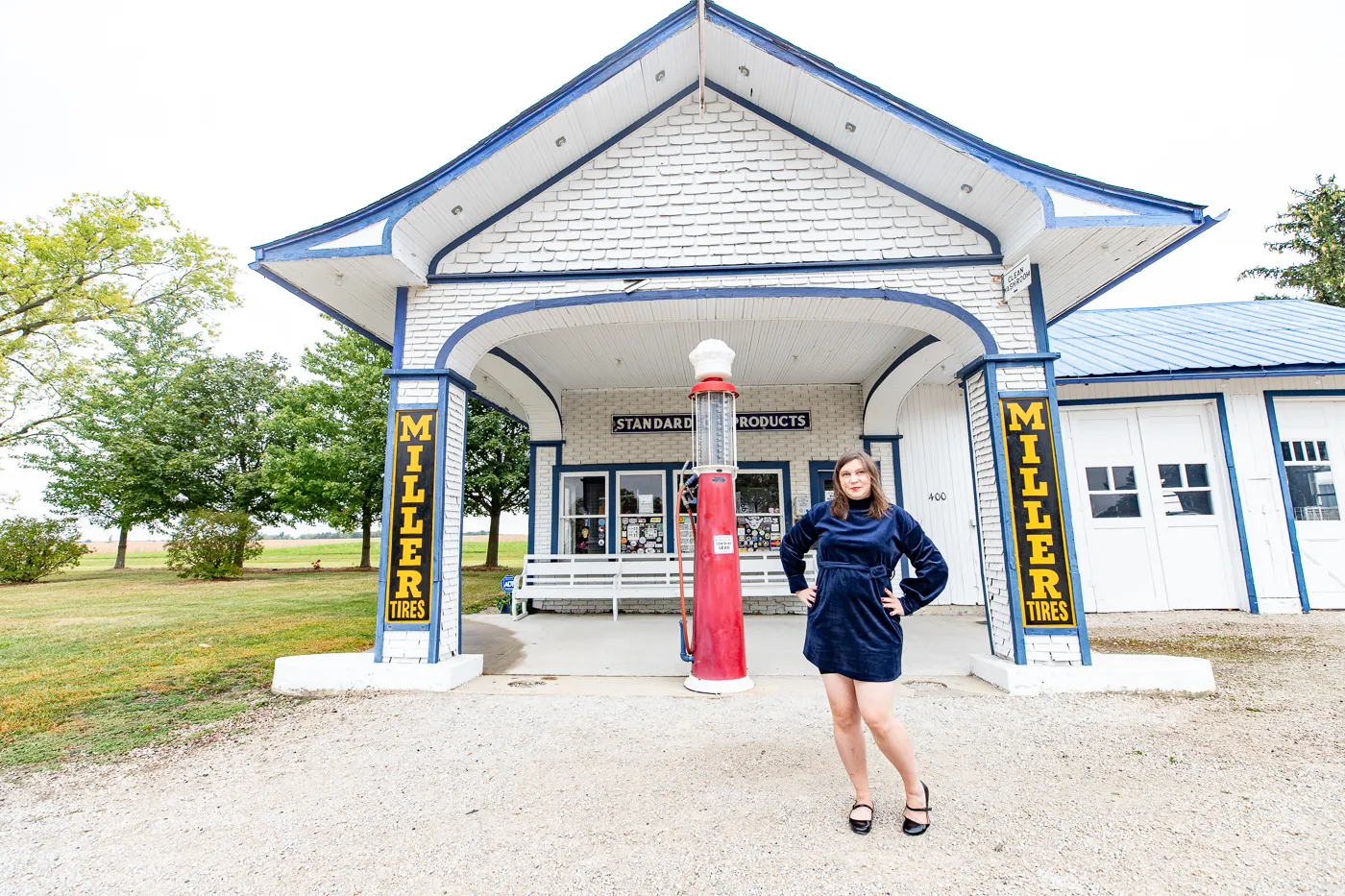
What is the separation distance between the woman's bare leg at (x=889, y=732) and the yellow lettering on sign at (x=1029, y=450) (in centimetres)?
333

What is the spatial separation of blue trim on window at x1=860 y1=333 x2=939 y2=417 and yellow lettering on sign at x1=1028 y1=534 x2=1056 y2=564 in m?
2.44

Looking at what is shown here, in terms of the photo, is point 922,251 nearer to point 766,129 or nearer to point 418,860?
point 766,129

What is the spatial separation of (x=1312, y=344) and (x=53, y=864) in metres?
14.0

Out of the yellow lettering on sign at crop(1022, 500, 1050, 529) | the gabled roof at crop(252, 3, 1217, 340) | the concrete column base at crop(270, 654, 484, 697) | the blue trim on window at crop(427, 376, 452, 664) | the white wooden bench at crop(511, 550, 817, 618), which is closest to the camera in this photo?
the gabled roof at crop(252, 3, 1217, 340)

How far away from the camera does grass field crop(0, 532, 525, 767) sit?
426cm

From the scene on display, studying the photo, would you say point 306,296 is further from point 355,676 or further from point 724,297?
point 724,297

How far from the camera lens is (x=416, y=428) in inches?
213

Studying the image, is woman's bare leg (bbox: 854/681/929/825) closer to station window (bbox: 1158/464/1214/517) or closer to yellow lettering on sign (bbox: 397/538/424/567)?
yellow lettering on sign (bbox: 397/538/424/567)

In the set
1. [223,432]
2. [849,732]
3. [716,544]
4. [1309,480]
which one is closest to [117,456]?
[223,432]

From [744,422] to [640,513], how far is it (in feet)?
7.75

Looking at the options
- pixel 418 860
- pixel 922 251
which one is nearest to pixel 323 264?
pixel 418 860

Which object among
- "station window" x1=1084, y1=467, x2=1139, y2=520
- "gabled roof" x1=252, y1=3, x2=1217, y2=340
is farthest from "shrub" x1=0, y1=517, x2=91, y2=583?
"station window" x1=1084, y1=467, x2=1139, y2=520

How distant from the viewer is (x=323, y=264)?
531 centimetres

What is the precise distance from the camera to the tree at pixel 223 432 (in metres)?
20.1
